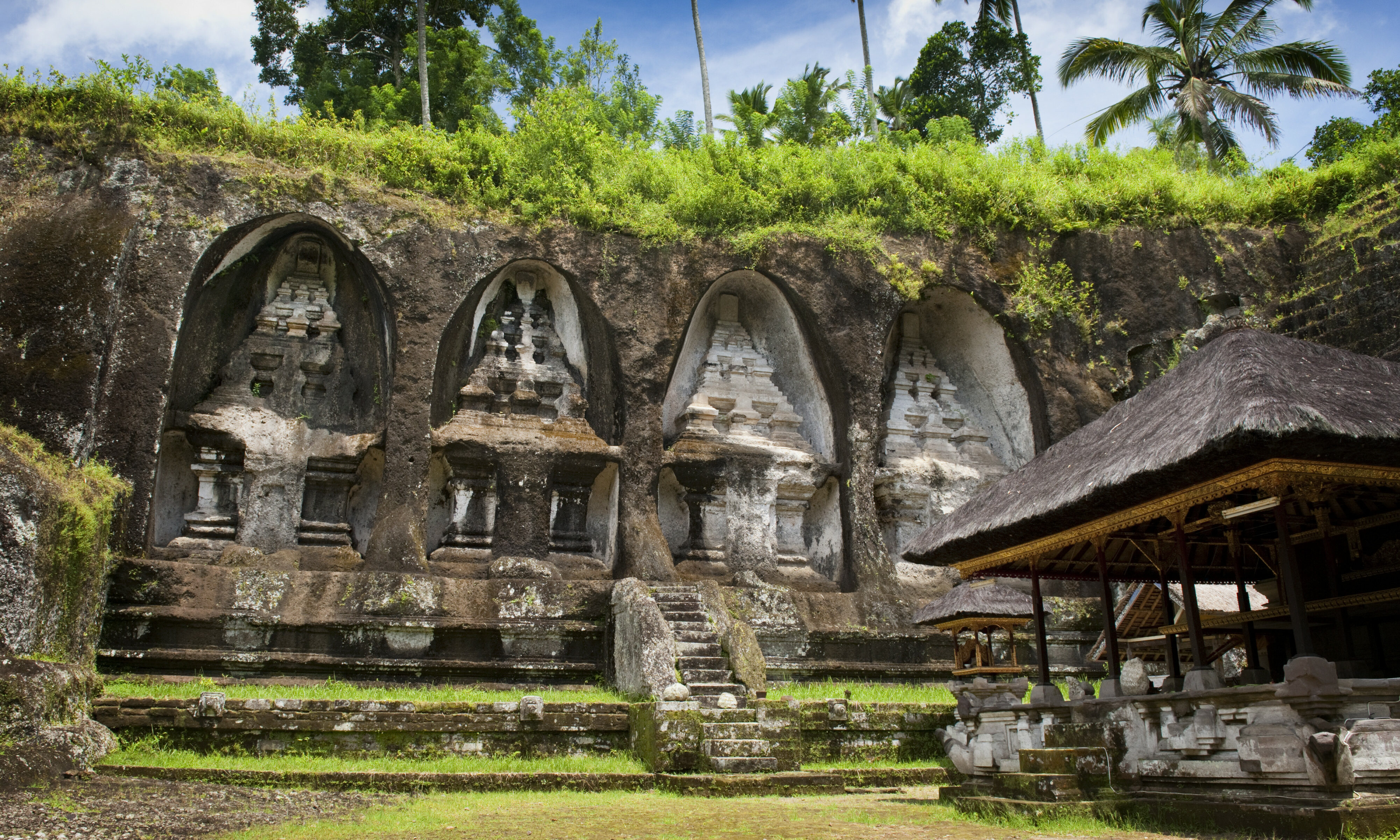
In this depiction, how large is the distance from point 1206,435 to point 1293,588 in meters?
1.15

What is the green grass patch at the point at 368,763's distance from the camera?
8.25 metres

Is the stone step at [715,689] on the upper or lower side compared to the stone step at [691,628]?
lower

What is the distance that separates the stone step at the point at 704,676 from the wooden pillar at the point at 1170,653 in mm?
4028

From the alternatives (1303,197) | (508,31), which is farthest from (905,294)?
(508,31)

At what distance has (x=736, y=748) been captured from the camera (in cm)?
868

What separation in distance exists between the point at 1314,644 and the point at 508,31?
22.8 metres

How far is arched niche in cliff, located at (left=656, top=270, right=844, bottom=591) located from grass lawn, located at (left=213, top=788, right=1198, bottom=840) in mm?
6018

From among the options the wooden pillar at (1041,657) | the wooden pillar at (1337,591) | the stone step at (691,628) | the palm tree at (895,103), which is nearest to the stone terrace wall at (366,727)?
the stone step at (691,628)

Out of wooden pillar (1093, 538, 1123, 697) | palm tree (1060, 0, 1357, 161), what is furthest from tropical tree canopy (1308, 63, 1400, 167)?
wooden pillar (1093, 538, 1123, 697)

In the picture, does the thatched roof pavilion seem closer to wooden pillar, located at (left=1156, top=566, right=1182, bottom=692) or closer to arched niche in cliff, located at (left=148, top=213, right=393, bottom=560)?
wooden pillar, located at (left=1156, top=566, right=1182, bottom=692)

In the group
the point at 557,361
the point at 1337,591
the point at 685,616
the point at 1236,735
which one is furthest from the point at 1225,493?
the point at 557,361

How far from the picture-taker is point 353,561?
43.2ft

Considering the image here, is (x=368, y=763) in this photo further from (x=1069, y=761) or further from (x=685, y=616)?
(x=1069, y=761)

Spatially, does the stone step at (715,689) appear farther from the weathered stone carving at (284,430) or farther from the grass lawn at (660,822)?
the weathered stone carving at (284,430)
